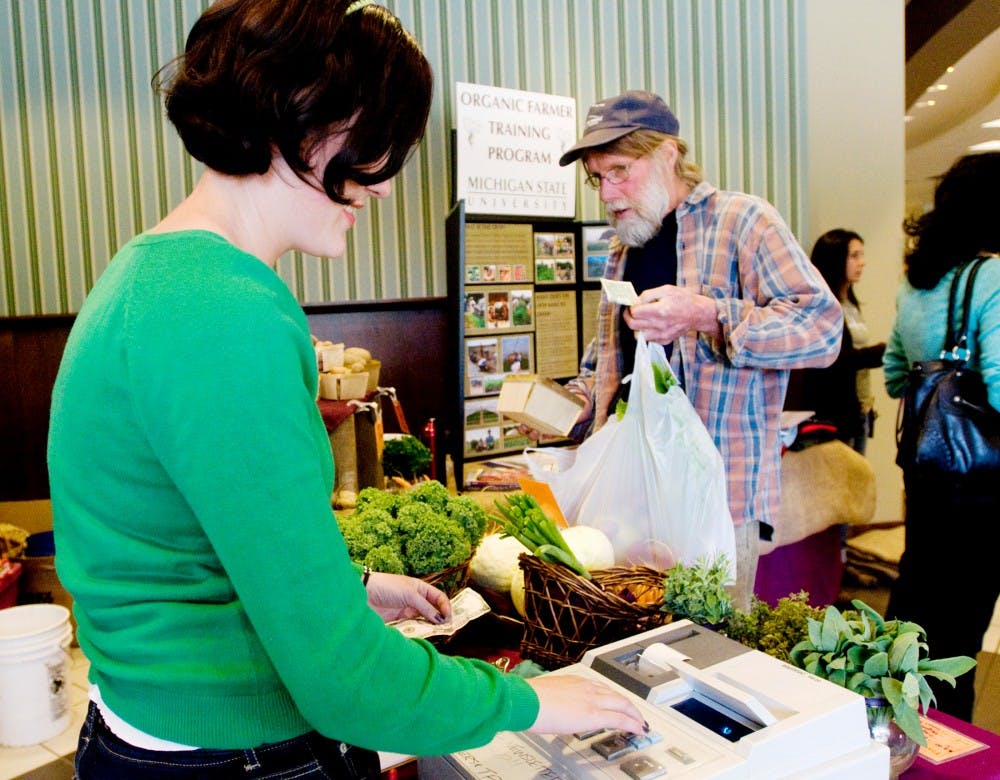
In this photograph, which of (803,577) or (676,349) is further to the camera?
Answer: (803,577)

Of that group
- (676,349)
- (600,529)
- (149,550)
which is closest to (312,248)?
(149,550)

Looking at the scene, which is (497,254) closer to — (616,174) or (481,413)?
(481,413)

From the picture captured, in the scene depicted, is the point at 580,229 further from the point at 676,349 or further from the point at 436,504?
the point at 436,504

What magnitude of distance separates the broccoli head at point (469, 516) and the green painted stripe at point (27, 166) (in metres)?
3.32

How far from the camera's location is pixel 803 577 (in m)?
3.25

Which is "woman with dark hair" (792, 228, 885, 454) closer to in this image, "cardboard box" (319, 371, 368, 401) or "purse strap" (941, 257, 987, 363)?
"purse strap" (941, 257, 987, 363)

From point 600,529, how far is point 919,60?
7461 millimetres

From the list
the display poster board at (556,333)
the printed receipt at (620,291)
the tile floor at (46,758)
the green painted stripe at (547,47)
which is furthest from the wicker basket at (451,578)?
the green painted stripe at (547,47)

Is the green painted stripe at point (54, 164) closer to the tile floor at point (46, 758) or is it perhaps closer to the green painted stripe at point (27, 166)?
the green painted stripe at point (27, 166)

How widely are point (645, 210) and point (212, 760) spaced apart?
1.85 m

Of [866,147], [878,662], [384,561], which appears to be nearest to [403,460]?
[384,561]

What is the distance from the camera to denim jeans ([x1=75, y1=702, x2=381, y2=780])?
78 cm

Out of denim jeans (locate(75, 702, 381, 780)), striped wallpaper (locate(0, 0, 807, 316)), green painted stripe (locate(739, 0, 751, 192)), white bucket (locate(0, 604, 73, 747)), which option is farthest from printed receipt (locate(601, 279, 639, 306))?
green painted stripe (locate(739, 0, 751, 192))

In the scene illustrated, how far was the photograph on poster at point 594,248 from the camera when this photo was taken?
4320mm
